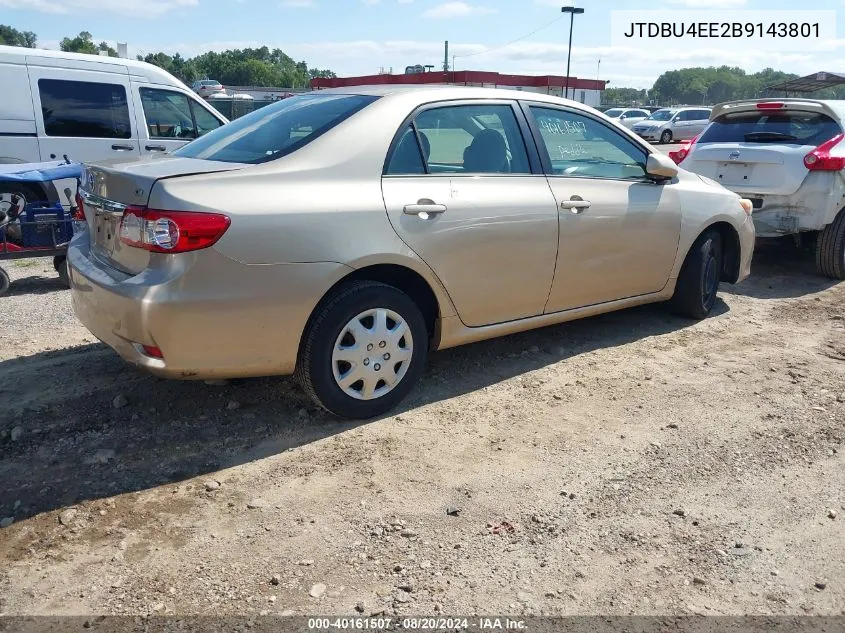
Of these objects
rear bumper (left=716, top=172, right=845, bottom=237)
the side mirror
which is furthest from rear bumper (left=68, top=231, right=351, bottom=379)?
rear bumper (left=716, top=172, right=845, bottom=237)

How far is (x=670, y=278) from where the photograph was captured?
536 centimetres

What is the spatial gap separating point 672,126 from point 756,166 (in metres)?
29.8

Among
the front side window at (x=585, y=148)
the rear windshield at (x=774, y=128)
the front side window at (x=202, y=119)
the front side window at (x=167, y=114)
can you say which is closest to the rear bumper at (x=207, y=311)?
the front side window at (x=585, y=148)

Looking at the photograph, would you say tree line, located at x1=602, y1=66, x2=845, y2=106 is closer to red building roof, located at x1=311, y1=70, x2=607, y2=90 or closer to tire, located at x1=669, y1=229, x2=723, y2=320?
red building roof, located at x1=311, y1=70, x2=607, y2=90

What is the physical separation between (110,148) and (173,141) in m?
0.77

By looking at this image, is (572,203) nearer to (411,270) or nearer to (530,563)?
(411,270)

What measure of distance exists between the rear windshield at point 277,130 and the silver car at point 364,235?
0.6 inches

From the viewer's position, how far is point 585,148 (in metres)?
4.82

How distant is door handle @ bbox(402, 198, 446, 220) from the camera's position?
379 cm

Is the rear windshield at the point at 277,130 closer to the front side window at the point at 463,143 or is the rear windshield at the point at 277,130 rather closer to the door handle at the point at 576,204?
the front side window at the point at 463,143

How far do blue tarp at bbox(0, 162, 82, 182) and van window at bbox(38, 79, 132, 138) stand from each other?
1.56m

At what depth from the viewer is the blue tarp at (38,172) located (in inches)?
260

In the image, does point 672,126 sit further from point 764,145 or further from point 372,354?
point 372,354

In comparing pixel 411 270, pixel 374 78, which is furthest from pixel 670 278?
pixel 374 78
